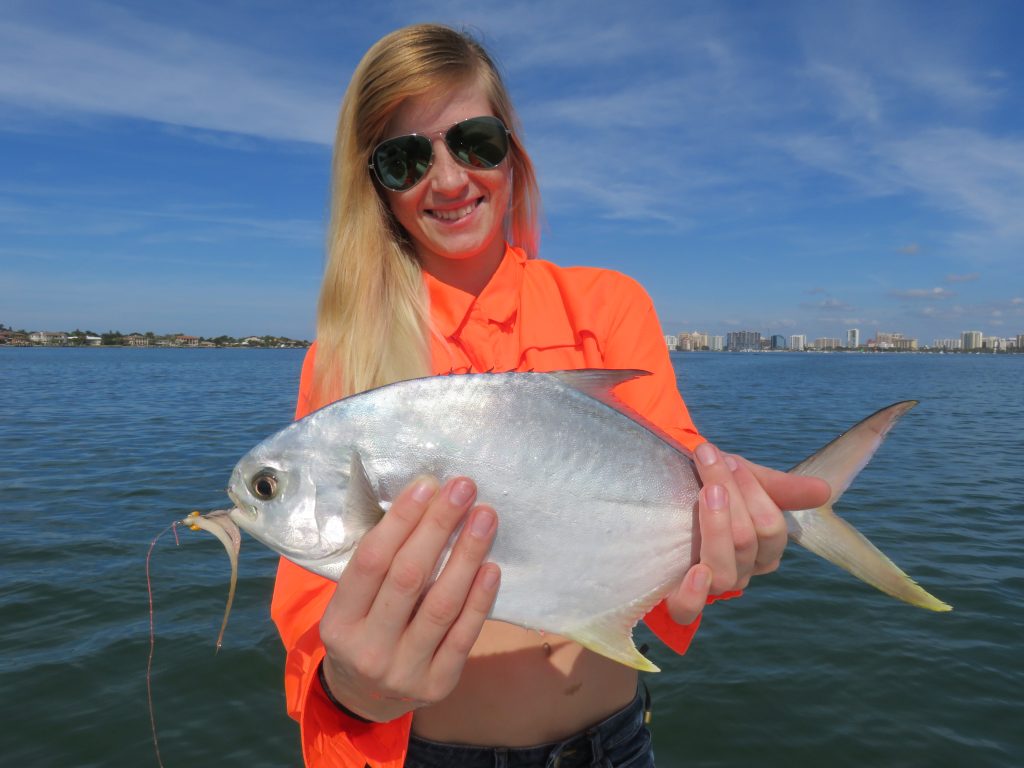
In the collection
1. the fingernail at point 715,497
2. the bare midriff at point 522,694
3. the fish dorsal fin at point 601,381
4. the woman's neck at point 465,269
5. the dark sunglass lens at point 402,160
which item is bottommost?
the bare midriff at point 522,694

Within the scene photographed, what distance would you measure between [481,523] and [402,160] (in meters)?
1.81

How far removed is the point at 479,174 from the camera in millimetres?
3004

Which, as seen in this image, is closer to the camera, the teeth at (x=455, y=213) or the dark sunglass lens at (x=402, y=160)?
the dark sunglass lens at (x=402, y=160)

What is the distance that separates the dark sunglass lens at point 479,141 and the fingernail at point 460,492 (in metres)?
1.70

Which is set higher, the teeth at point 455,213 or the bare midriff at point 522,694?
the teeth at point 455,213

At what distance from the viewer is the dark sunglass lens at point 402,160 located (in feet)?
9.55

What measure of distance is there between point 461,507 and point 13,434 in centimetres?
2405

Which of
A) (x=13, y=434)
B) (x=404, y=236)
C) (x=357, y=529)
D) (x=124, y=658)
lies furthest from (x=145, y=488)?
(x=357, y=529)

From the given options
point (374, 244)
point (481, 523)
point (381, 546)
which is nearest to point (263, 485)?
point (381, 546)

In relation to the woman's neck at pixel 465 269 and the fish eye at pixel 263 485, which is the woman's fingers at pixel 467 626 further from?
the woman's neck at pixel 465 269

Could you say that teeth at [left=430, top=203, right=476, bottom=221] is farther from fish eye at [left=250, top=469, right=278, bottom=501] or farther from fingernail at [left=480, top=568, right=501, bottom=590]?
fingernail at [left=480, top=568, right=501, bottom=590]

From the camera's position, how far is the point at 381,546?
186cm

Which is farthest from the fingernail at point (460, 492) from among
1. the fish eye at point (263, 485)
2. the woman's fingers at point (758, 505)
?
the woman's fingers at point (758, 505)

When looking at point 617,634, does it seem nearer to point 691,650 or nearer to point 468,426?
point 468,426
